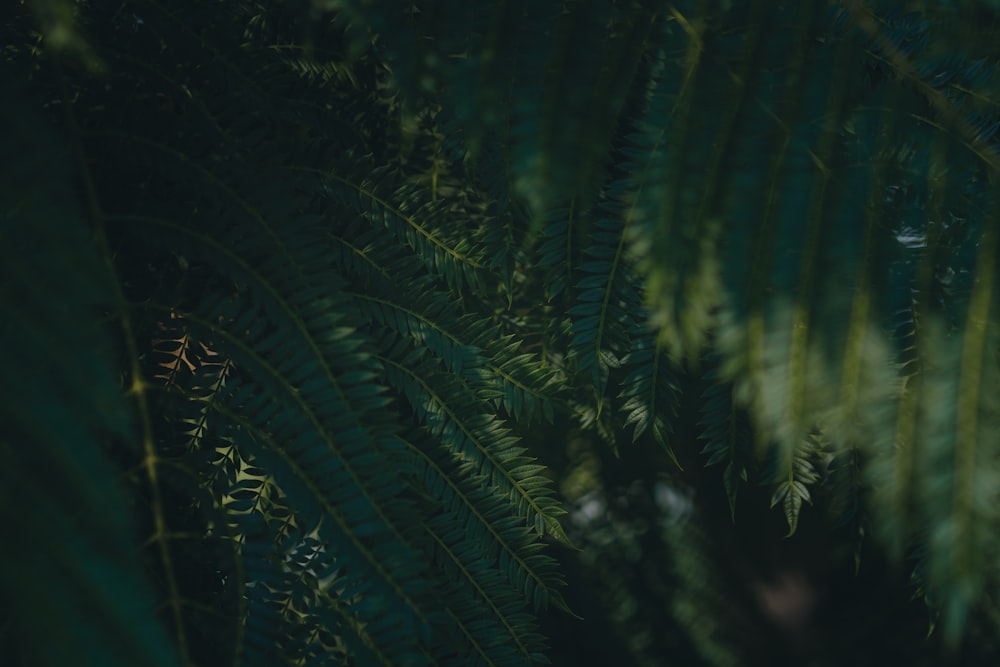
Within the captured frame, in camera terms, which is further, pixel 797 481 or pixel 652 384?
pixel 797 481

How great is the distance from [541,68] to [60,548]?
0.40 meters

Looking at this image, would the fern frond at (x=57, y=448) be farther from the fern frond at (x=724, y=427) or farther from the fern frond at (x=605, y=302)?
the fern frond at (x=724, y=427)

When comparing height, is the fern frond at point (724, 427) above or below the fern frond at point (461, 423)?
above

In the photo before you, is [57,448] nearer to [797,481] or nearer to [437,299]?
[437,299]

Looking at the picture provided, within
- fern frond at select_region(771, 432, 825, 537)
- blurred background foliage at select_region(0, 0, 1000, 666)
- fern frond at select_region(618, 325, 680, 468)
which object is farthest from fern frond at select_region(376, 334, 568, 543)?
fern frond at select_region(771, 432, 825, 537)

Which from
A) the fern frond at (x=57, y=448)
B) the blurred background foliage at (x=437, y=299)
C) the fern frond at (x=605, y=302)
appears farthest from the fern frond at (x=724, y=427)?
the fern frond at (x=57, y=448)

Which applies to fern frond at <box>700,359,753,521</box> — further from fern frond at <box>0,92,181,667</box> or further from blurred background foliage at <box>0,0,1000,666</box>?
fern frond at <box>0,92,181,667</box>

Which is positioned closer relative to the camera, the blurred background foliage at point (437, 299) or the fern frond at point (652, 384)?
the blurred background foliage at point (437, 299)

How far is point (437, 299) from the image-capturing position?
0.76m

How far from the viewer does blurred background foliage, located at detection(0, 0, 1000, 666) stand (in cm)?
45

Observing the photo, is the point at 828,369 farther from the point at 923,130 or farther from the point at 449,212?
the point at 449,212

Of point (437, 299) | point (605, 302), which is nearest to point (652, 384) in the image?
point (605, 302)

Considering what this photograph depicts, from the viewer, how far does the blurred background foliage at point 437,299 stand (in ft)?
1.47

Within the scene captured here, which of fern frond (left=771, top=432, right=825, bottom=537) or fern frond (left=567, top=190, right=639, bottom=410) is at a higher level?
fern frond (left=567, top=190, right=639, bottom=410)
